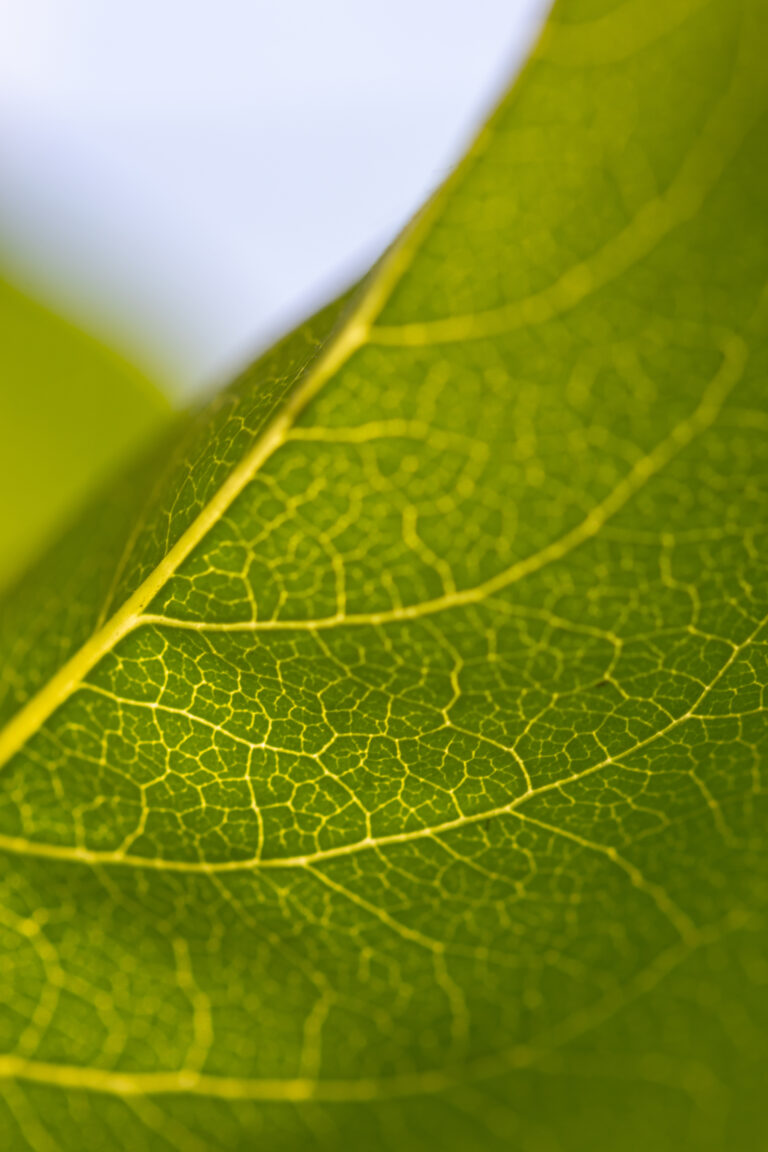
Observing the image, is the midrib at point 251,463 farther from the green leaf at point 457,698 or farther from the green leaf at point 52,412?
the green leaf at point 52,412

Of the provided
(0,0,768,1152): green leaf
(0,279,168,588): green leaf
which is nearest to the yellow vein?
(0,0,768,1152): green leaf

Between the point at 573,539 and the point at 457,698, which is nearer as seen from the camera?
the point at 573,539

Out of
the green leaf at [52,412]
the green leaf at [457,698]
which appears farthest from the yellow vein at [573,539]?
the green leaf at [52,412]

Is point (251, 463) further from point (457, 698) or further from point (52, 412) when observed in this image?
point (52, 412)

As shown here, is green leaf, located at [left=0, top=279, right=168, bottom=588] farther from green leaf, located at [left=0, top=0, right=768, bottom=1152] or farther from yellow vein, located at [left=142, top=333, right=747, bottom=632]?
yellow vein, located at [left=142, top=333, right=747, bottom=632]

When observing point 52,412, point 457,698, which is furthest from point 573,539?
point 52,412

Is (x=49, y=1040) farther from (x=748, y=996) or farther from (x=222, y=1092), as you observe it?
(x=748, y=996)
